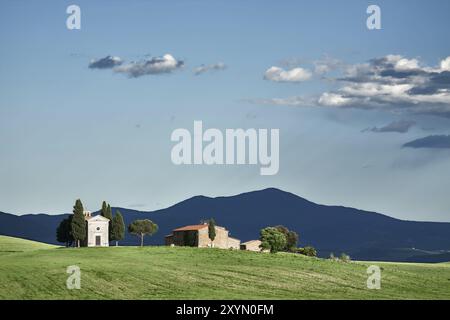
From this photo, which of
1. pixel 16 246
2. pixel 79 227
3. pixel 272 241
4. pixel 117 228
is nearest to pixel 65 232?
pixel 79 227

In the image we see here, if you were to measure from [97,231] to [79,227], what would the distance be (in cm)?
440

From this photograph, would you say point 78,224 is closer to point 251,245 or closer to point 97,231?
point 97,231

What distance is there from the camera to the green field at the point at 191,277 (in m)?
80.2

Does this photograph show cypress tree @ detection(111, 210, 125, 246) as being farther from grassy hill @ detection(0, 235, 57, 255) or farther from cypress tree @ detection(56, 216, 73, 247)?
grassy hill @ detection(0, 235, 57, 255)

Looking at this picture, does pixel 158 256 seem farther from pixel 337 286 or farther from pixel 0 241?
pixel 0 241

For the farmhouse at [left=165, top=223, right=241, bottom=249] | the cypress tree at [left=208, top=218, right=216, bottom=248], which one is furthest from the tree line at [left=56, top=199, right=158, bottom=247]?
the cypress tree at [left=208, top=218, right=216, bottom=248]

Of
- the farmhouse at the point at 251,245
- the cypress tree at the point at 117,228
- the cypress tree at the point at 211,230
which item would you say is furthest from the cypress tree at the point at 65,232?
the farmhouse at the point at 251,245

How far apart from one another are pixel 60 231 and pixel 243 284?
60.1m

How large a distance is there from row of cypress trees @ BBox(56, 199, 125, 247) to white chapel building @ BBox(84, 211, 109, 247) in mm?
1231

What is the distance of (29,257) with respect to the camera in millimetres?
111875

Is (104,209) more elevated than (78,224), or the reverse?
(104,209)

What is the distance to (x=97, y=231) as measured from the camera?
13912cm
